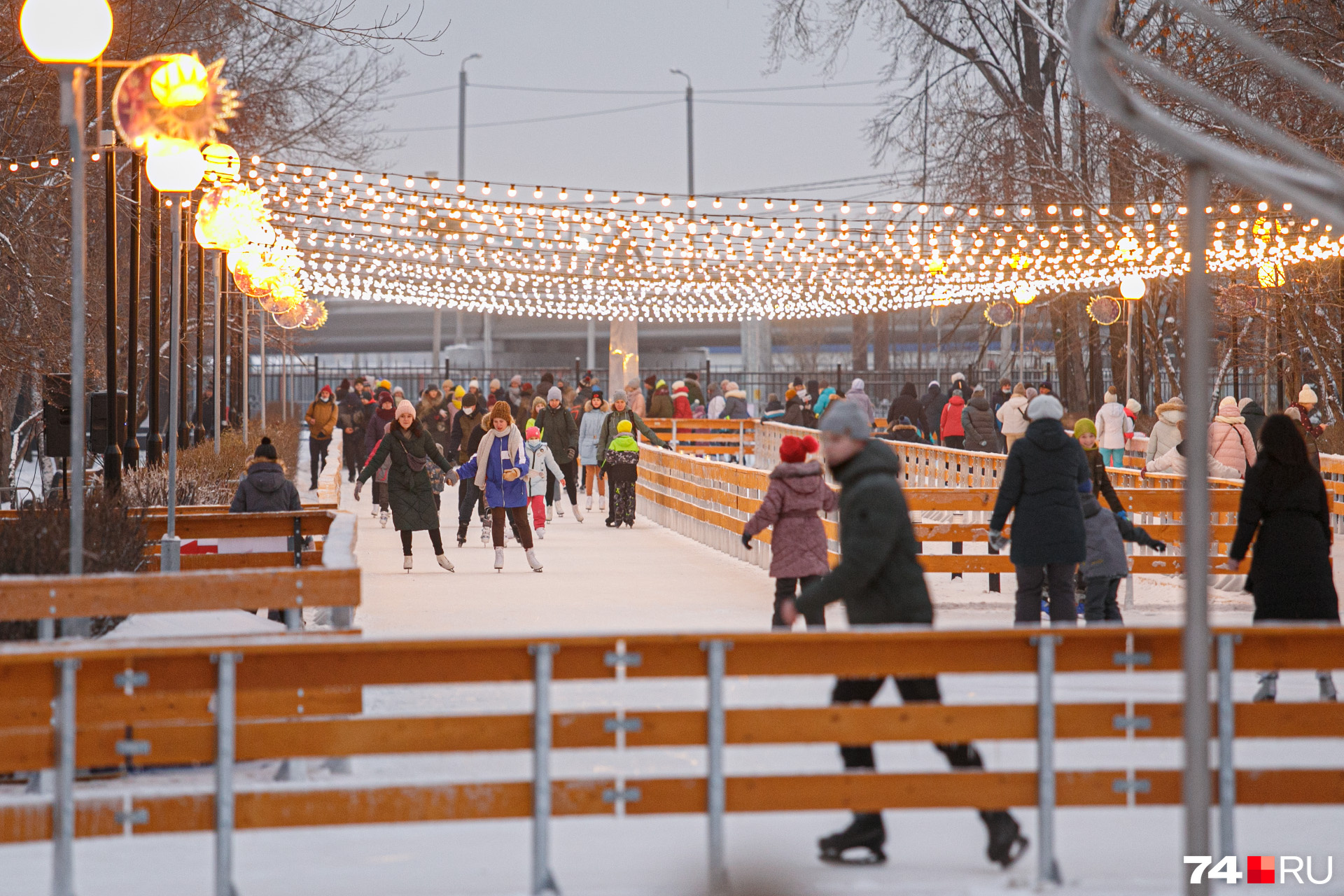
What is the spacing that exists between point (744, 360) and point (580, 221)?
3490 cm

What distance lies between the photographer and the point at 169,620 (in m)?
7.37

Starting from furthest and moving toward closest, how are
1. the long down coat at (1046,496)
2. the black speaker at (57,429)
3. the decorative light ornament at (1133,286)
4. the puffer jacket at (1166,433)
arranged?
the decorative light ornament at (1133,286) < the puffer jacket at (1166,433) < the black speaker at (57,429) < the long down coat at (1046,496)

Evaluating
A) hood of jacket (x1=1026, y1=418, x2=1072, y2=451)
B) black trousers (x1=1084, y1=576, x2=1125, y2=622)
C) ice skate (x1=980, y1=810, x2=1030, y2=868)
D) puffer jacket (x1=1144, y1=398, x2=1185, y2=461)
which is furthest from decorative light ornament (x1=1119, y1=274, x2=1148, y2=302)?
ice skate (x1=980, y1=810, x2=1030, y2=868)

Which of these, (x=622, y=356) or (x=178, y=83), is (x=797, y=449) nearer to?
(x=178, y=83)

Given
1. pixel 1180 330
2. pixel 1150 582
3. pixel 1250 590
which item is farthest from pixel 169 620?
pixel 1180 330

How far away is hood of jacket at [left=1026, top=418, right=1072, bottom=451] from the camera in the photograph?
26.0ft

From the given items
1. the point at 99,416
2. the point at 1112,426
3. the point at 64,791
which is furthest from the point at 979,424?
the point at 64,791

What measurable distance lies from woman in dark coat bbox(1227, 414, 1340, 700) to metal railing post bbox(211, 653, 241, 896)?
15.0 feet

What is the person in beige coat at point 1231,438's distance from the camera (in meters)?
14.0

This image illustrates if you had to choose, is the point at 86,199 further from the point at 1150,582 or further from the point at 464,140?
the point at 464,140

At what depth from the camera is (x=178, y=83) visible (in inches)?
269

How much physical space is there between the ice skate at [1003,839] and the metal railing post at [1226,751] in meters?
0.58

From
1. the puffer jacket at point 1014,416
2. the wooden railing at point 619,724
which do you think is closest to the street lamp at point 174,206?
the wooden railing at point 619,724

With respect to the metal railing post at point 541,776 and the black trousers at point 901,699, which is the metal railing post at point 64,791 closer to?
the metal railing post at point 541,776
